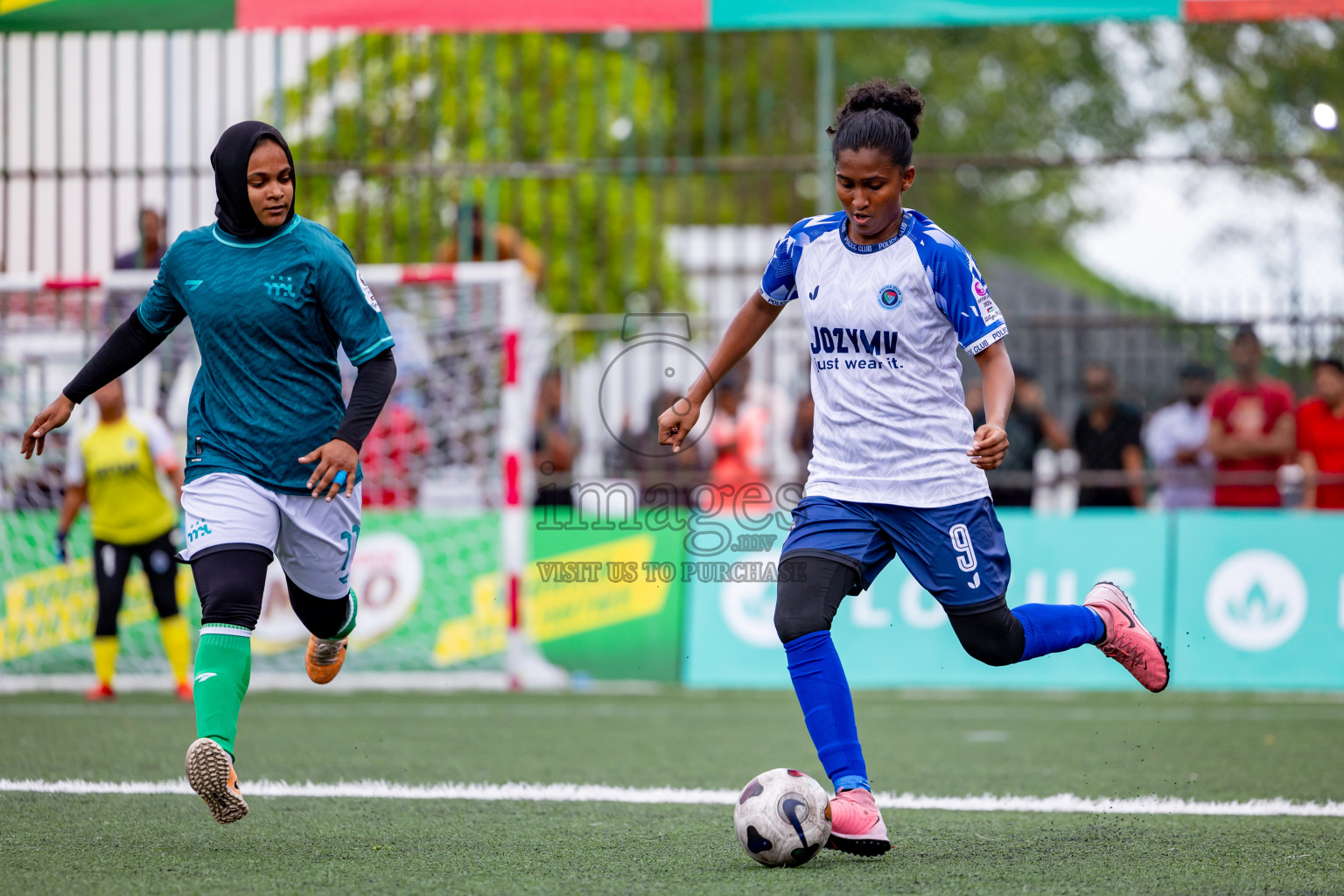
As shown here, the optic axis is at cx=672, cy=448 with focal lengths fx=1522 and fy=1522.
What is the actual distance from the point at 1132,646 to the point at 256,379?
295 cm

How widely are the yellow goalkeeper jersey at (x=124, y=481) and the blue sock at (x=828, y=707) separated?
6.42 meters

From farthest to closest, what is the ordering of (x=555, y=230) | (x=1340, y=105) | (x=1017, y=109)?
(x=1017, y=109) → (x=555, y=230) → (x=1340, y=105)

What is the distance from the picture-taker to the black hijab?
15.2 ft

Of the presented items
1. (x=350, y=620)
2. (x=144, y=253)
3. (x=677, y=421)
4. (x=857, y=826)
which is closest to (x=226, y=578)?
(x=350, y=620)

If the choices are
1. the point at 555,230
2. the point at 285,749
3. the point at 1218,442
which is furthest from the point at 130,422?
the point at 555,230

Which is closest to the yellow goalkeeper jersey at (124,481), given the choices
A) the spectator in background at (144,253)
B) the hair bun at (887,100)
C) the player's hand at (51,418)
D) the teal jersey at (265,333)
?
the spectator in background at (144,253)

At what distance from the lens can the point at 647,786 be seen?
600cm

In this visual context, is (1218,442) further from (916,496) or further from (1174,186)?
(916,496)

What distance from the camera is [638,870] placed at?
4176mm

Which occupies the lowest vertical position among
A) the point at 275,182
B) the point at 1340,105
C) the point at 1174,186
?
the point at 275,182

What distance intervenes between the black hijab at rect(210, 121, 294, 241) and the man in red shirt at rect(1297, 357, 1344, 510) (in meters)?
8.49

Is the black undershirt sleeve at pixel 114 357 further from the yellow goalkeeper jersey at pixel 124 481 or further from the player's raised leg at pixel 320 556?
the yellow goalkeeper jersey at pixel 124 481

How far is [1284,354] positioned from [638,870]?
853cm

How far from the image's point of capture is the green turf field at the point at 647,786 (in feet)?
13.4
